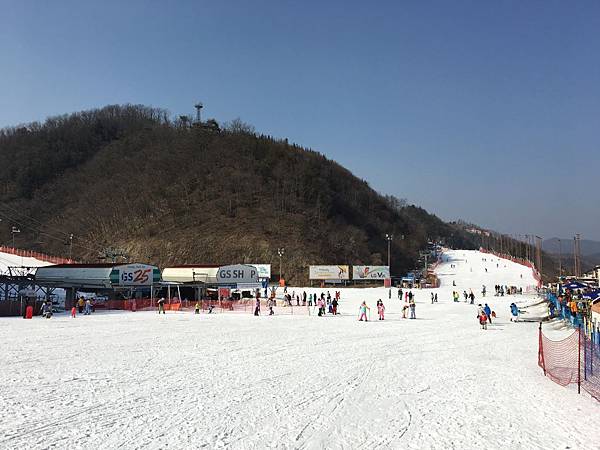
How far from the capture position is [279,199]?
9875cm

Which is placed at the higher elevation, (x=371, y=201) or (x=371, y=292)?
(x=371, y=201)

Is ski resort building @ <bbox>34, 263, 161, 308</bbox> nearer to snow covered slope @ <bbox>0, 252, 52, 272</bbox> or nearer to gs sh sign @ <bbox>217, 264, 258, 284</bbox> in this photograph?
gs sh sign @ <bbox>217, 264, 258, 284</bbox>

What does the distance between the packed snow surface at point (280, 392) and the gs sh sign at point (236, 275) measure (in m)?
23.7

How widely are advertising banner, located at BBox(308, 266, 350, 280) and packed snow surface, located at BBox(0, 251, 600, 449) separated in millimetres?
43373

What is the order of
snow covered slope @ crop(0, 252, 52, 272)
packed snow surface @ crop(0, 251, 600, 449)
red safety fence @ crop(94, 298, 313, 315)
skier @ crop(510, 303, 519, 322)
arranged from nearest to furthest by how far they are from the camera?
packed snow surface @ crop(0, 251, 600, 449)
skier @ crop(510, 303, 519, 322)
red safety fence @ crop(94, 298, 313, 315)
snow covered slope @ crop(0, 252, 52, 272)

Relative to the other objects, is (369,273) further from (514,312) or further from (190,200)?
(190,200)

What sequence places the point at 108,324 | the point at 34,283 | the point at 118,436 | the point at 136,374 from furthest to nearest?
the point at 34,283 → the point at 108,324 → the point at 136,374 → the point at 118,436

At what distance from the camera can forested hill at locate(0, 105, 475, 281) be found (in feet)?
279

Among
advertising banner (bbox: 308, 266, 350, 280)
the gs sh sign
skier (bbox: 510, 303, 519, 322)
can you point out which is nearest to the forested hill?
advertising banner (bbox: 308, 266, 350, 280)

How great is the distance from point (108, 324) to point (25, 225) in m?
101

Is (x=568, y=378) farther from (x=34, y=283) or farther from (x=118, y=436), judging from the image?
(x=34, y=283)

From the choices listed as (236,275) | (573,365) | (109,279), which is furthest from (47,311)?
(573,365)

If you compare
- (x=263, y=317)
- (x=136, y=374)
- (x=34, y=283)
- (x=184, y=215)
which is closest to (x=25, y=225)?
(x=184, y=215)

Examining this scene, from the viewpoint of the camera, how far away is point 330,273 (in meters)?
66.1
